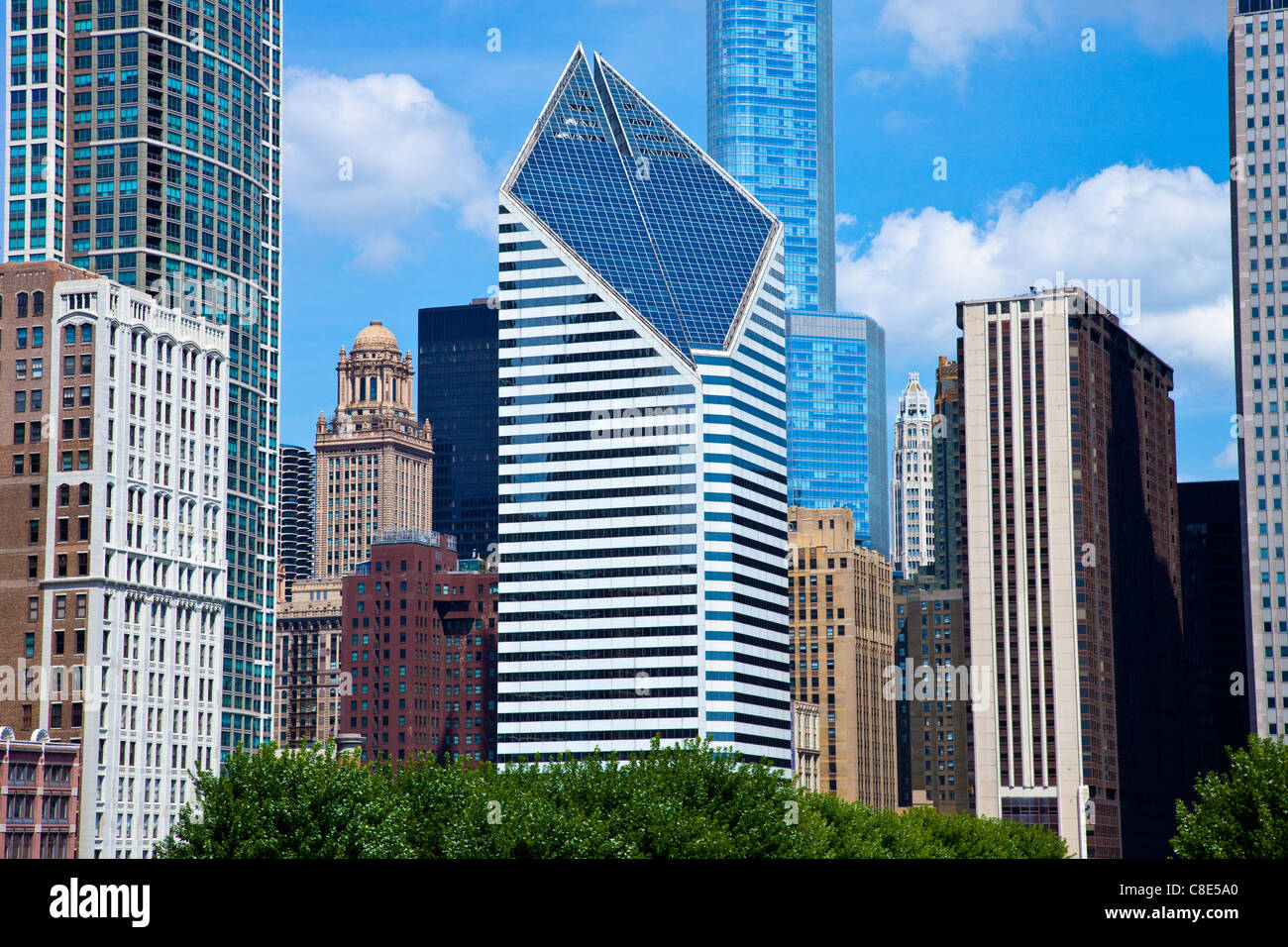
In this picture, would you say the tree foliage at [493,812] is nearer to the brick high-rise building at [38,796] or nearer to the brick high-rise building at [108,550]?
the brick high-rise building at [38,796]

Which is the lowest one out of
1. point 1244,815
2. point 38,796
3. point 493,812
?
point 38,796

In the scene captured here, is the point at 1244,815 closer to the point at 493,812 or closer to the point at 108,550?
the point at 493,812

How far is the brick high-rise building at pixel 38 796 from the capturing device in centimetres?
15662

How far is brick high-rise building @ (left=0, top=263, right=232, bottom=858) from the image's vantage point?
6742 inches

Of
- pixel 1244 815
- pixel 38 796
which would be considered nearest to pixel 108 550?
pixel 38 796

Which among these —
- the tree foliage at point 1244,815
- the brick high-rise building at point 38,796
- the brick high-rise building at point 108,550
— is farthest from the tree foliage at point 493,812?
the brick high-rise building at point 108,550

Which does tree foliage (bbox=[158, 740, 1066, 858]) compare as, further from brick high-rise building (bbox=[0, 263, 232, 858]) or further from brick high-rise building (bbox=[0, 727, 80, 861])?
brick high-rise building (bbox=[0, 263, 232, 858])

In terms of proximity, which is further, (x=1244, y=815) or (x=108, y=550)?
(x=108, y=550)

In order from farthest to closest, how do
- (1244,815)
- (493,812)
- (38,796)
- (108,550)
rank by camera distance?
1. (108,550)
2. (38,796)
3. (1244,815)
4. (493,812)

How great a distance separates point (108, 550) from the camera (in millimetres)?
174875

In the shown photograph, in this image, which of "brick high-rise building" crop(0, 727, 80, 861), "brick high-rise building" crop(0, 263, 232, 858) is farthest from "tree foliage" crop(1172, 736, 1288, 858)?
"brick high-rise building" crop(0, 263, 232, 858)

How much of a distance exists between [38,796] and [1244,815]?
107 metres

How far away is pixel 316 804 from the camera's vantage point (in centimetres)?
9562
